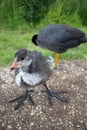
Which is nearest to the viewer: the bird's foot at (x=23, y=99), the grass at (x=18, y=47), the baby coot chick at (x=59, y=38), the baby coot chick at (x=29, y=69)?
the baby coot chick at (x=29, y=69)

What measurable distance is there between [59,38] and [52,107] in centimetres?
135

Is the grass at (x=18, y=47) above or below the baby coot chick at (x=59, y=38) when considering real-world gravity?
below

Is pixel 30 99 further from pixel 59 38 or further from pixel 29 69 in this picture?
pixel 59 38

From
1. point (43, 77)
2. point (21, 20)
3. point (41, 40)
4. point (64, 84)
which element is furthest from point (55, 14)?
point (43, 77)

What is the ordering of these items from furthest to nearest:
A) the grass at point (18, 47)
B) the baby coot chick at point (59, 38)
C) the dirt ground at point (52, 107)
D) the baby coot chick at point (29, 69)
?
1. the grass at point (18, 47)
2. the baby coot chick at point (59, 38)
3. the dirt ground at point (52, 107)
4. the baby coot chick at point (29, 69)

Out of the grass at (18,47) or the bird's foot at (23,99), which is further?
the grass at (18,47)

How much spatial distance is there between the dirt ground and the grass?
0.55m

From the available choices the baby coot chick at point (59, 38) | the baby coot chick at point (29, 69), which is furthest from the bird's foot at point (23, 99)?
the baby coot chick at point (59, 38)

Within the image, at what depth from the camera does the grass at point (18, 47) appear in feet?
18.9

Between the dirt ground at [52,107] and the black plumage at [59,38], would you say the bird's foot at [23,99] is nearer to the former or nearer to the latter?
the dirt ground at [52,107]

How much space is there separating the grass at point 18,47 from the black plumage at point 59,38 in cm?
48

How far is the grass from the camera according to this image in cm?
576

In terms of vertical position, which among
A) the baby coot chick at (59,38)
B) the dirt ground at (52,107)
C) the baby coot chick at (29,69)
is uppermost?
the baby coot chick at (29,69)

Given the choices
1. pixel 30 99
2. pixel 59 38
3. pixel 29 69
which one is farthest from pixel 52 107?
pixel 59 38
